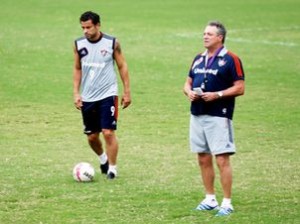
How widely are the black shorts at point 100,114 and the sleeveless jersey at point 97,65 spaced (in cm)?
8

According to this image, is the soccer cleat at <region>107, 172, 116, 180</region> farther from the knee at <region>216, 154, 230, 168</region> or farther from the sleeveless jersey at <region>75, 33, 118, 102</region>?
the knee at <region>216, 154, 230, 168</region>

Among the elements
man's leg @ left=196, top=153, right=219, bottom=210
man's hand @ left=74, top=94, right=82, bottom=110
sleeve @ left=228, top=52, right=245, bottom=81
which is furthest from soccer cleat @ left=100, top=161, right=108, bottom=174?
sleeve @ left=228, top=52, right=245, bottom=81

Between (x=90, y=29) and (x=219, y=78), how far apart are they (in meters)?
2.93

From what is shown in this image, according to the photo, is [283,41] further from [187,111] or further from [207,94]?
[207,94]

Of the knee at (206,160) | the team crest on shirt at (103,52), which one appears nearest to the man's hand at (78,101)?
the team crest on shirt at (103,52)

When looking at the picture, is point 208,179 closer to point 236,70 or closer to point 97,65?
point 236,70

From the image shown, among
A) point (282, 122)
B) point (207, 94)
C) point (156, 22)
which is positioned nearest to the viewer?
point (207, 94)

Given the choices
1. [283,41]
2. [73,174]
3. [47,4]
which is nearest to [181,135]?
[73,174]

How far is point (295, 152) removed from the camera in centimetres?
1677

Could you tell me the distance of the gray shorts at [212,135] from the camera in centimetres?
1201

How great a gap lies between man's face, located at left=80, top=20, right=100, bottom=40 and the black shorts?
932 mm

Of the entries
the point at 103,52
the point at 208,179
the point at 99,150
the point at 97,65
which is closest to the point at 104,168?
the point at 99,150

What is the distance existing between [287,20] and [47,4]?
11.9 m

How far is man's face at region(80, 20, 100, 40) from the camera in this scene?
560 inches
